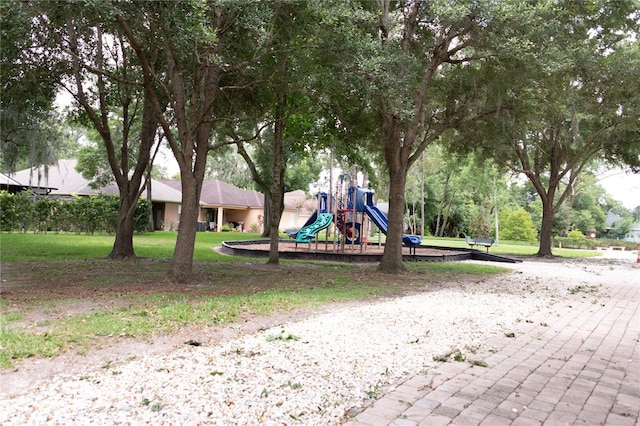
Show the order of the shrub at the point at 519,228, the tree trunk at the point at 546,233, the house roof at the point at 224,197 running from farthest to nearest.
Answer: the shrub at the point at 519,228 → the house roof at the point at 224,197 → the tree trunk at the point at 546,233

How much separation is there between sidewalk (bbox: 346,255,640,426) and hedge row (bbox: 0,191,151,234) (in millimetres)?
22369

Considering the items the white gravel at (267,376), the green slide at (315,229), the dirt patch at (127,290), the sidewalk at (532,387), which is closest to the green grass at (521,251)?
the green slide at (315,229)

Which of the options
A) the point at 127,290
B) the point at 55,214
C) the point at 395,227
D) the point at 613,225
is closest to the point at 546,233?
the point at 395,227

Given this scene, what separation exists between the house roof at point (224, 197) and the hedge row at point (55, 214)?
40.8 feet

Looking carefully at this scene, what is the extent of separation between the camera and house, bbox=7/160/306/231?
108 ft

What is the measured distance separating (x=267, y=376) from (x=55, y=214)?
23.2 meters

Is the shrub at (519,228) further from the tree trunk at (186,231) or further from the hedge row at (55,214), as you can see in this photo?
the tree trunk at (186,231)

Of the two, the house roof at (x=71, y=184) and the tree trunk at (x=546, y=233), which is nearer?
the tree trunk at (x=546, y=233)

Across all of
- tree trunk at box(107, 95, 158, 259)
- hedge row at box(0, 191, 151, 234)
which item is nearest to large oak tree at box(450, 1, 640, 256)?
tree trunk at box(107, 95, 158, 259)

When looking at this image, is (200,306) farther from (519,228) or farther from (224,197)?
(519,228)

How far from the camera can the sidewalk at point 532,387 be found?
3486 mm

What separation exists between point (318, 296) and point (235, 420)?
519 centimetres

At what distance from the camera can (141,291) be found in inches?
324

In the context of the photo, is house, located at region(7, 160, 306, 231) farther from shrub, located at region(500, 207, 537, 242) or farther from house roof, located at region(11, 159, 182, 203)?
Result: shrub, located at region(500, 207, 537, 242)
